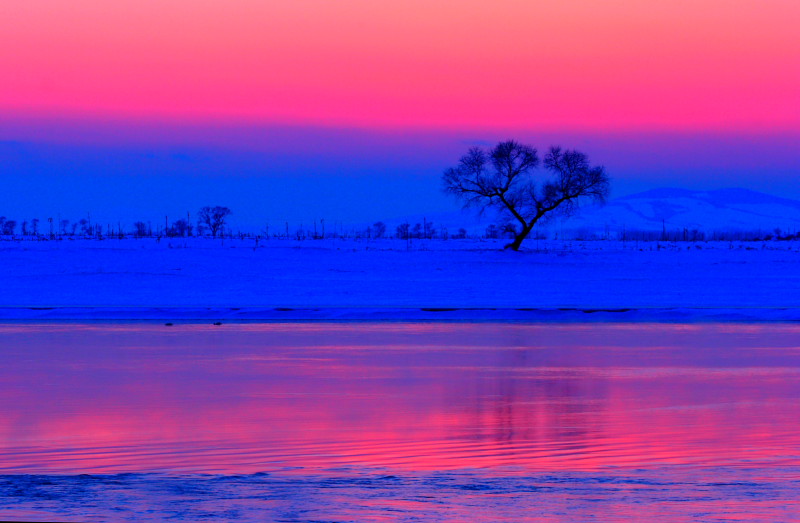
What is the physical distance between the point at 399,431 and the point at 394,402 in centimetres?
235

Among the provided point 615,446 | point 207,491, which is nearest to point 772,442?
point 615,446

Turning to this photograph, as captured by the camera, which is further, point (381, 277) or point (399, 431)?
point (381, 277)

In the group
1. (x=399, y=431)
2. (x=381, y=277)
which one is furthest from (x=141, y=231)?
(x=399, y=431)

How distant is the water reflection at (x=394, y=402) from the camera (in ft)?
32.7

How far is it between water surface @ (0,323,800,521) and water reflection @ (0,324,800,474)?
0.13ft

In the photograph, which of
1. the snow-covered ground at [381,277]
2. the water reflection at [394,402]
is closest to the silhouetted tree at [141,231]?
the snow-covered ground at [381,277]

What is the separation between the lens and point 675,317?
1230 inches

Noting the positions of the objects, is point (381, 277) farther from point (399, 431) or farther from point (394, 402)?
point (399, 431)

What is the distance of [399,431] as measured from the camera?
37.6 feet

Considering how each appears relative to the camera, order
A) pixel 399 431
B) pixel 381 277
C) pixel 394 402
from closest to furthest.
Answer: pixel 399 431
pixel 394 402
pixel 381 277

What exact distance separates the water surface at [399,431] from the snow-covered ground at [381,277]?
12562 millimetres

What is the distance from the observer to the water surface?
777 centimetres

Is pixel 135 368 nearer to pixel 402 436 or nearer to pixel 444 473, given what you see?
→ pixel 402 436

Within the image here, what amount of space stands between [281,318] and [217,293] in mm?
11783
